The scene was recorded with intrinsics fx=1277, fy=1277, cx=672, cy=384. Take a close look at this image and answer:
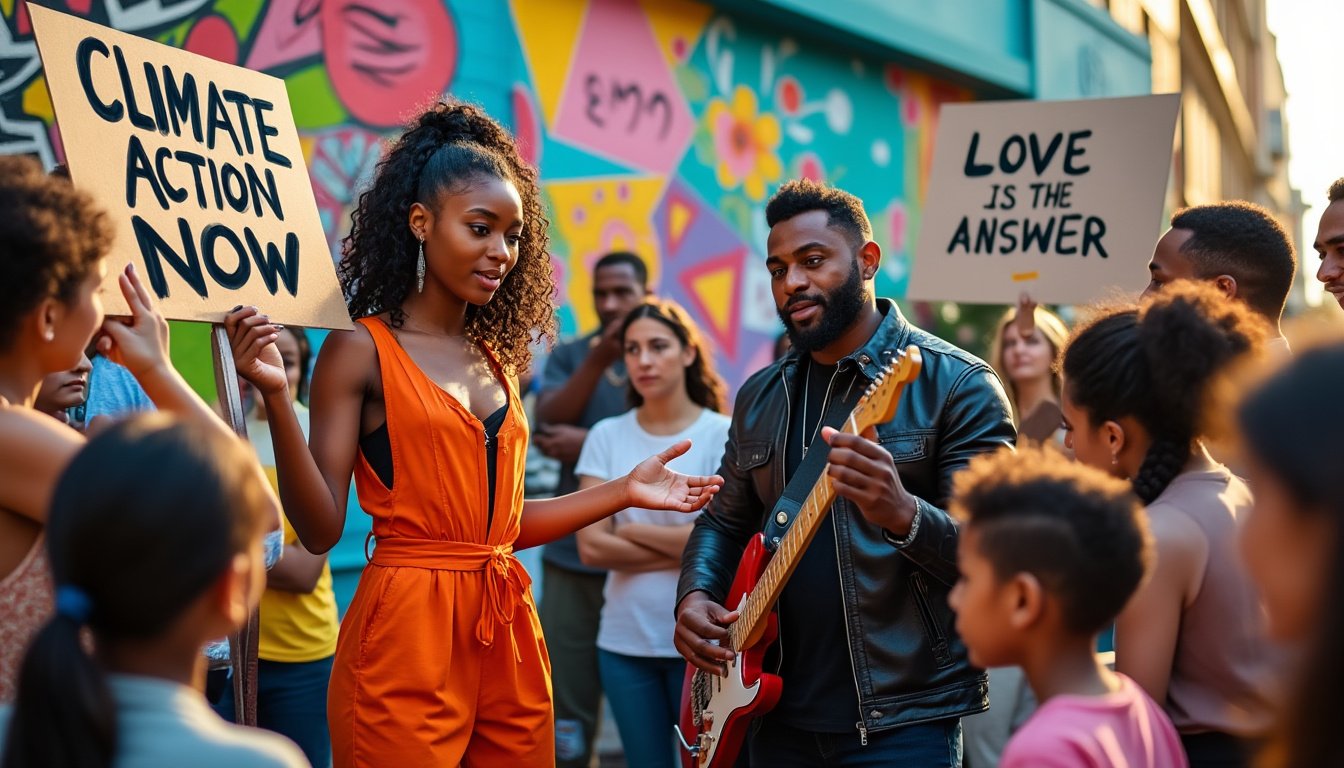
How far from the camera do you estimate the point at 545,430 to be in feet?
19.1

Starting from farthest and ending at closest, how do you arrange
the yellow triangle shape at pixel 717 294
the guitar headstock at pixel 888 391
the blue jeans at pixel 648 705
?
the yellow triangle shape at pixel 717 294 < the blue jeans at pixel 648 705 < the guitar headstock at pixel 888 391

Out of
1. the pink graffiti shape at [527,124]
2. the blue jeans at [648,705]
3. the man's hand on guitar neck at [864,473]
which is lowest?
the blue jeans at [648,705]

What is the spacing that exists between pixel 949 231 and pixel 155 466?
4056mm

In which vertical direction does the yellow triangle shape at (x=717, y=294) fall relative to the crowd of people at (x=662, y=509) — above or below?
above

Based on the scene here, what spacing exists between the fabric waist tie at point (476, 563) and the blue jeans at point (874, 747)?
85 cm

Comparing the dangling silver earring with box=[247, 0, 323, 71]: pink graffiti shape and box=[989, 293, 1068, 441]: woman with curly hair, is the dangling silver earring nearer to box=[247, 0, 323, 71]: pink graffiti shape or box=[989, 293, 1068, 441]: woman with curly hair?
box=[989, 293, 1068, 441]: woman with curly hair

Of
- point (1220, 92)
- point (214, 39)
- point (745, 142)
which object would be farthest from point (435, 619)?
point (1220, 92)

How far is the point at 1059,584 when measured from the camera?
2098 millimetres

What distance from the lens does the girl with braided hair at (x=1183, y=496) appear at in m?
2.47

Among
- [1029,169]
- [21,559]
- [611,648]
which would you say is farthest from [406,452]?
[1029,169]

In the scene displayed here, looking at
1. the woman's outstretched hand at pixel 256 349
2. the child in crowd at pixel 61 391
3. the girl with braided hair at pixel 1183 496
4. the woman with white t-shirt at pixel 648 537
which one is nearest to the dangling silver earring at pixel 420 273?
the woman's outstretched hand at pixel 256 349

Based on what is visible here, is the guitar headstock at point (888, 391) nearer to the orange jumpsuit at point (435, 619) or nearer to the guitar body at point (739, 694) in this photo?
the guitar body at point (739, 694)

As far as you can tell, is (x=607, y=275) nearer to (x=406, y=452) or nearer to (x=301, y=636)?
(x=301, y=636)

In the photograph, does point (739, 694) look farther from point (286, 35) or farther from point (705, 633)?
point (286, 35)
